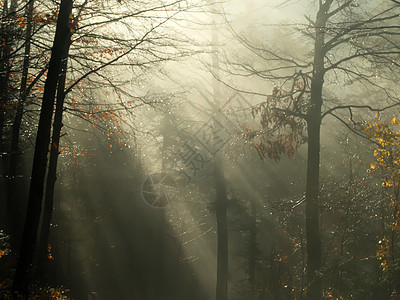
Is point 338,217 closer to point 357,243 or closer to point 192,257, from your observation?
point 357,243

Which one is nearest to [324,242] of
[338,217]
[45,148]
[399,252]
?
[338,217]

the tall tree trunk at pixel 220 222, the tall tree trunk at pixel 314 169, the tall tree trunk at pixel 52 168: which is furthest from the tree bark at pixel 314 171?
the tall tree trunk at pixel 220 222

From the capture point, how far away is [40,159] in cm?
709

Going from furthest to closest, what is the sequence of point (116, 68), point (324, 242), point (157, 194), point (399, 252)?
point (157, 194) < point (324, 242) < point (399, 252) < point (116, 68)

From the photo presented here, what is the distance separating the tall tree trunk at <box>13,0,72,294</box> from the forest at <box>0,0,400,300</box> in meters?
0.02

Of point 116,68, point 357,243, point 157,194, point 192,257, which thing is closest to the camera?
point 116,68

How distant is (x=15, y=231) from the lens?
2008 cm

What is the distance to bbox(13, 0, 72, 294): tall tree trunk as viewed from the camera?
7.02m

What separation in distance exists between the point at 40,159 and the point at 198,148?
684 inches

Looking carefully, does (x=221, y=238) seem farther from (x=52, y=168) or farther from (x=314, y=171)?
(x=52, y=168)

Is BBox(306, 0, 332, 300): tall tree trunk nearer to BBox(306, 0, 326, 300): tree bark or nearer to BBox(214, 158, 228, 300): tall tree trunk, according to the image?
BBox(306, 0, 326, 300): tree bark

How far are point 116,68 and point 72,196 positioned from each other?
20.8 m

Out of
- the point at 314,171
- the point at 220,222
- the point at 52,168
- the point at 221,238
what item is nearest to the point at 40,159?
the point at 52,168

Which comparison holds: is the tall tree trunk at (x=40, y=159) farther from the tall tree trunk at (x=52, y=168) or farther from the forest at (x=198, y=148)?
the tall tree trunk at (x=52, y=168)
